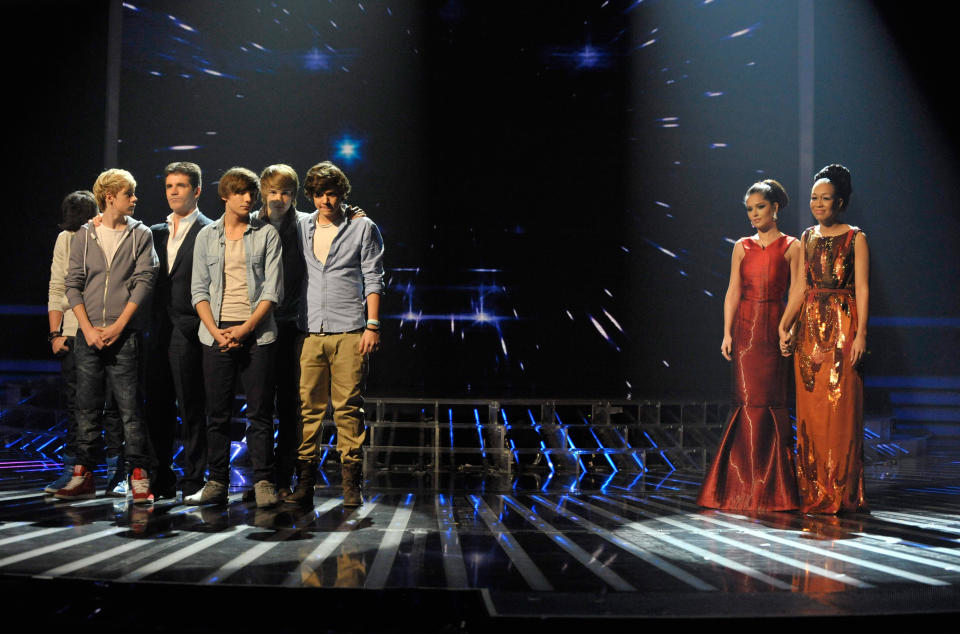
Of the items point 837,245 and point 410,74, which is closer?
point 837,245

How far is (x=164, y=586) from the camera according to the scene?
195 centimetres

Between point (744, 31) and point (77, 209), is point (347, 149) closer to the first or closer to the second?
point (744, 31)

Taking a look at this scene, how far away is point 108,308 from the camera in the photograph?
3578 mm

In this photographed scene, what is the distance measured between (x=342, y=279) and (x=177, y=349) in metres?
0.75

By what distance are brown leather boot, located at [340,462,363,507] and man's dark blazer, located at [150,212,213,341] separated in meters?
0.83

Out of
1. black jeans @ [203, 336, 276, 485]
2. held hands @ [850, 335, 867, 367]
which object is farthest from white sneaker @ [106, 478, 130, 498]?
held hands @ [850, 335, 867, 367]

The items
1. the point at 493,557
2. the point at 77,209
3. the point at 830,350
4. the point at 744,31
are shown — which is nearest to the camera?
the point at 493,557

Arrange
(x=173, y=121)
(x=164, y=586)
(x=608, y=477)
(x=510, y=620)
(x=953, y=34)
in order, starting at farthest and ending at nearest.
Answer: (x=173, y=121) < (x=953, y=34) < (x=608, y=477) < (x=164, y=586) < (x=510, y=620)

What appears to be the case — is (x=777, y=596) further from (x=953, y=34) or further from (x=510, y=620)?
(x=953, y=34)

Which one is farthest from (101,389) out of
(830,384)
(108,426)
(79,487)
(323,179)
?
(830,384)

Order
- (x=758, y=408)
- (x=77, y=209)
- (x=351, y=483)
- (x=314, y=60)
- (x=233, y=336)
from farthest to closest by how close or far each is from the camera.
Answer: (x=314, y=60) < (x=77, y=209) < (x=758, y=408) < (x=351, y=483) < (x=233, y=336)

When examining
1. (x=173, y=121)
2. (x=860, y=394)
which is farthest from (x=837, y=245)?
(x=173, y=121)

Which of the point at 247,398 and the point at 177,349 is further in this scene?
the point at 177,349

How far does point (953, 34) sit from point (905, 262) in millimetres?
2270
